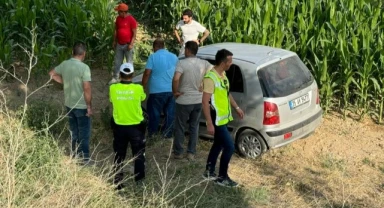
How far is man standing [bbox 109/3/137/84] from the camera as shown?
488 inches

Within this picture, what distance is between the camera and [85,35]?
45.0ft

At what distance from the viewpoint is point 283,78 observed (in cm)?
974

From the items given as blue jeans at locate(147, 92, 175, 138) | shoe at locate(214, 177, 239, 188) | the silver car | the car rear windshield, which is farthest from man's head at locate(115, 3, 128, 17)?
shoe at locate(214, 177, 239, 188)

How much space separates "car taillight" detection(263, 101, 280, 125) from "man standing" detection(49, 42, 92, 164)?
2274 millimetres

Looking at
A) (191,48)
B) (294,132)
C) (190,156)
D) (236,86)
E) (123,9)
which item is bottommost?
(190,156)

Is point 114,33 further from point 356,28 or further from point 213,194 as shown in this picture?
point 213,194

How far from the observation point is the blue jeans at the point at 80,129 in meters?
8.91

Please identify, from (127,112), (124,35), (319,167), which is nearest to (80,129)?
(127,112)

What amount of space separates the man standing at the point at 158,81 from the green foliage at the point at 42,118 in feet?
4.12

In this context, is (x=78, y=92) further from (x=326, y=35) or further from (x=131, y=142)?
(x=326, y=35)

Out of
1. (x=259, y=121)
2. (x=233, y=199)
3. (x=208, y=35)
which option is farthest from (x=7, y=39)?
Answer: (x=233, y=199)

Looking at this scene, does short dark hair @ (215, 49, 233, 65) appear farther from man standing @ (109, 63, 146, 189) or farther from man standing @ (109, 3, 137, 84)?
man standing @ (109, 3, 137, 84)

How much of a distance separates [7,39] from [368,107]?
6480 mm

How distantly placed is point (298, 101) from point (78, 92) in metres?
2.94
